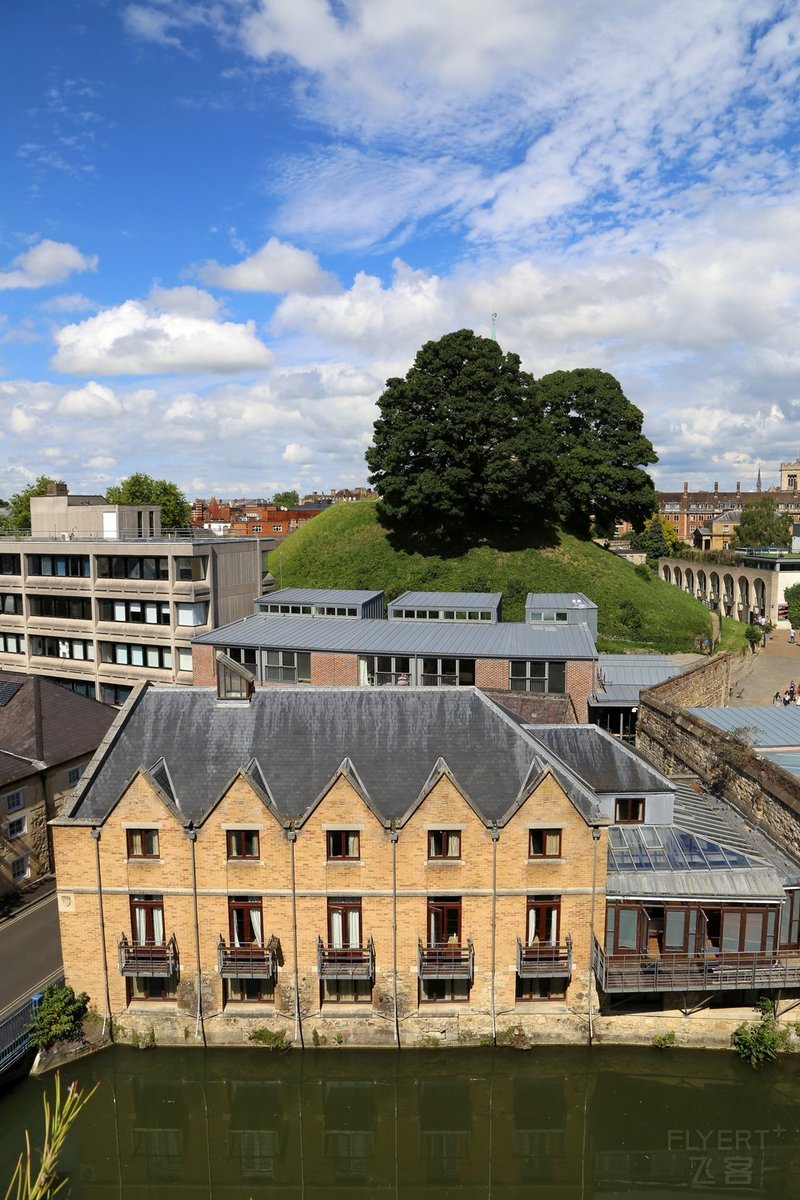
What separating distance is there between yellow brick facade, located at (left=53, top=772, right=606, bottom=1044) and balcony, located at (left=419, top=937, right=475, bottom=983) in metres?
0.35

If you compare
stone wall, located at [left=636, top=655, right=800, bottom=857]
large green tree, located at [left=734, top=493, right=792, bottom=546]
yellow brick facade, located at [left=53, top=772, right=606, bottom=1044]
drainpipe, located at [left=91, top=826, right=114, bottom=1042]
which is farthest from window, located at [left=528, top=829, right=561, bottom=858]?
large green tree, located at [left=734, top=493, right=792, bottom=546]

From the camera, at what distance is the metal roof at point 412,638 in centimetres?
3791

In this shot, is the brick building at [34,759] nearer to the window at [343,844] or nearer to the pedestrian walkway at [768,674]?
the window at [343,844]

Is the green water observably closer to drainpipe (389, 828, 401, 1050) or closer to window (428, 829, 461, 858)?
drainpipe (389, 828, 401, 1050)

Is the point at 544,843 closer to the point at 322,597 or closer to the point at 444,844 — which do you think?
the point at 444,844

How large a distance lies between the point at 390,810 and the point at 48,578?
130 feet

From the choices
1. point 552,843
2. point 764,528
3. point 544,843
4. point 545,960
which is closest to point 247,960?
point 545,960

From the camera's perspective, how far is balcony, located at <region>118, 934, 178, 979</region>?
73.3 feet

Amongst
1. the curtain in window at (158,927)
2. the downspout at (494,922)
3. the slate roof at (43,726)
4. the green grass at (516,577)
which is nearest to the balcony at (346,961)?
the downspout at (494,922)

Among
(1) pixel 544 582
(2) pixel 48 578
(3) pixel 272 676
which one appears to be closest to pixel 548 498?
(1) pixel 544 582

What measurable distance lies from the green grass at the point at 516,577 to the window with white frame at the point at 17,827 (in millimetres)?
37869

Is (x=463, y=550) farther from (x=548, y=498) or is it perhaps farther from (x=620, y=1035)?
(x=620, y=1035)

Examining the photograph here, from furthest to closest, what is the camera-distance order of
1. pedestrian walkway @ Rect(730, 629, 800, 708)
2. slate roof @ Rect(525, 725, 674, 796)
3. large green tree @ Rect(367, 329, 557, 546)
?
large green tree @ Rect(367, 329, 557, 546), pedestrian walkway @ Rect(730, 629, 800, 708), slate roof @ Rect(525, 725, 674, 796)

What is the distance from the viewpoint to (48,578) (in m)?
52.7
